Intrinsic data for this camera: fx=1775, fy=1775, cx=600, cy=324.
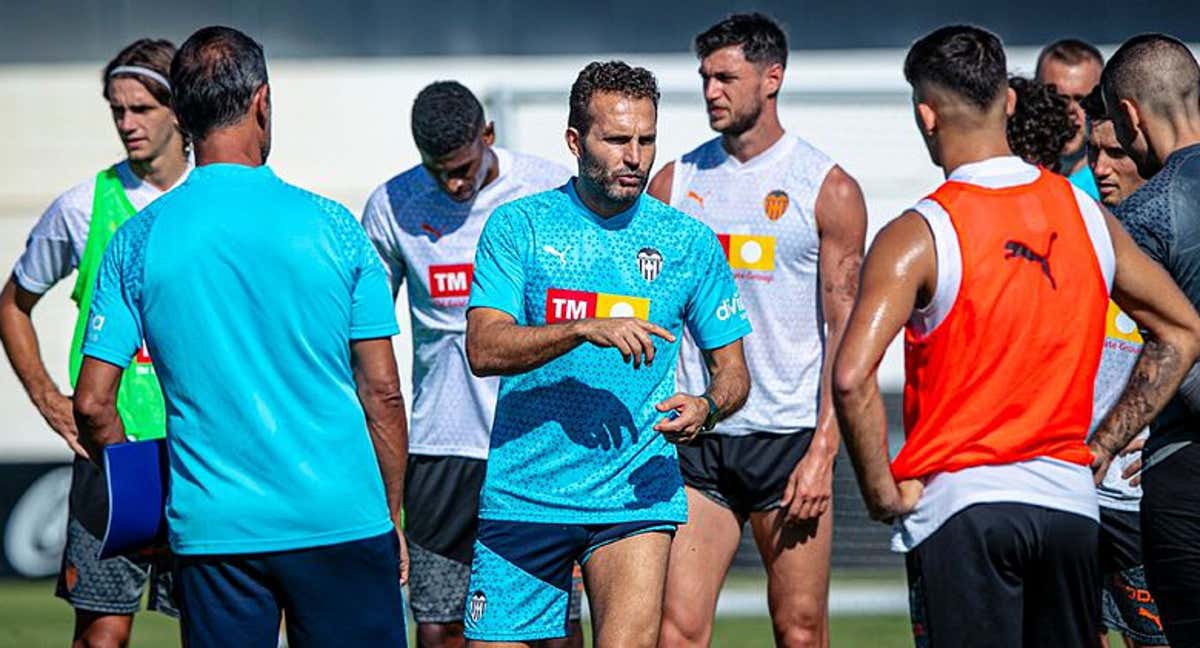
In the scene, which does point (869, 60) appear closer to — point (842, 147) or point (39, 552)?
point (842, 147)

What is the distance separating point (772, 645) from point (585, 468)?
14.1 feet

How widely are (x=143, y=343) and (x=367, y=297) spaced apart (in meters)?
2.01

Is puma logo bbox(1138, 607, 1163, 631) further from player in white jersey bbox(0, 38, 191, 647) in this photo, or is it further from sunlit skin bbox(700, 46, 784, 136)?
player in white jersey bbox(0, 38, 191, 647)

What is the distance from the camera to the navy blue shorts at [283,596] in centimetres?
445

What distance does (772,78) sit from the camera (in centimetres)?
679

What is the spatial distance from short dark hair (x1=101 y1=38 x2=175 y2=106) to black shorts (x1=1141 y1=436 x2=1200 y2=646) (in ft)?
12.5

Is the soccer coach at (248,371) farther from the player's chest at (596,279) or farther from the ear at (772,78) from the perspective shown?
the ear at (772,78)

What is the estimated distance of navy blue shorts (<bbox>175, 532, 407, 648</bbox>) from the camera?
4.45 m

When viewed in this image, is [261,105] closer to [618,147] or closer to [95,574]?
[618,147]

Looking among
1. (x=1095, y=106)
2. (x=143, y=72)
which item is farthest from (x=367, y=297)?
(x=1095, y=106)

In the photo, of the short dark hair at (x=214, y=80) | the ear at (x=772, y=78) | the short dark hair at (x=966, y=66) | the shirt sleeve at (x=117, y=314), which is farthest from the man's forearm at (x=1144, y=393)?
the ear at (x=772, y=78)

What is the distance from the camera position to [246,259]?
438 centimetres

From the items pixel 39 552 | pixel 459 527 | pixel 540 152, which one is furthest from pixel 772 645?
pixel 39 552

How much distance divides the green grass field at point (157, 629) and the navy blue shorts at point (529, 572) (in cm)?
413
